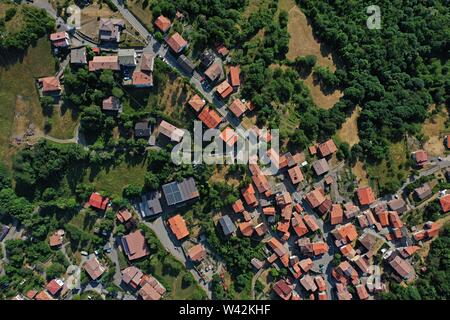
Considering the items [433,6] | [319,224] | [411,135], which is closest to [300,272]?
[319,224]

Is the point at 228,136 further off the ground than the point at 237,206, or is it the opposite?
the point at 228,136

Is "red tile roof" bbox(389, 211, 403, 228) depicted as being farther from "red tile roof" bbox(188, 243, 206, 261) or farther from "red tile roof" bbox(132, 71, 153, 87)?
"red tile roof" bbox(132, 71, 153, 87)

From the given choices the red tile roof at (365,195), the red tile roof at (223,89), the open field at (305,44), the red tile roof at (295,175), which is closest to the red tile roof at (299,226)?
the red tile roof at (295,175)

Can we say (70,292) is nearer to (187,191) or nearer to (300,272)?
(187,191)

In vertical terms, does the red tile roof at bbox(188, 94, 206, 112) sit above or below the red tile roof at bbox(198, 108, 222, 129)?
above

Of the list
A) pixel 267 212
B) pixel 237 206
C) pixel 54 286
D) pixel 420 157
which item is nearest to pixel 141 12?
pixel 237 206

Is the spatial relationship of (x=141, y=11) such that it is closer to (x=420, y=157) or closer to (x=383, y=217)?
(x=383, y=217)

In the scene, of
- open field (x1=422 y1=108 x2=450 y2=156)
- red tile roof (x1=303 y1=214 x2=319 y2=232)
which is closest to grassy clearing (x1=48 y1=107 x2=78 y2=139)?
red tile roof (x1=303 y1=214 x2=319 y2=232)
